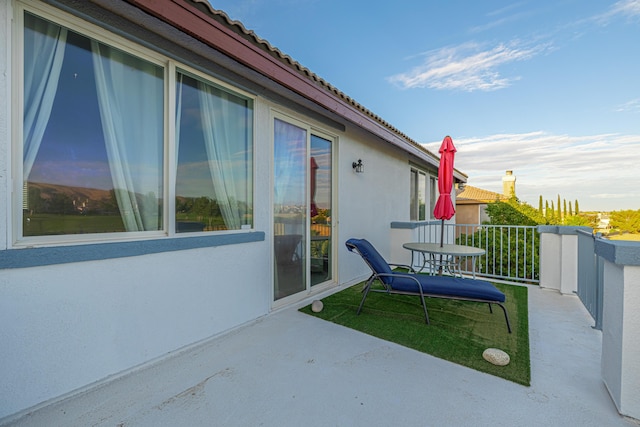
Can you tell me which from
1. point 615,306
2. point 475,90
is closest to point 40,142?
point 615,306

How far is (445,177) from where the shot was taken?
513 cm

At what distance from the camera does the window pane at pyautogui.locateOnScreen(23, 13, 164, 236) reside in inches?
80.5

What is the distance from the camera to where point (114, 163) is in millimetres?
2451

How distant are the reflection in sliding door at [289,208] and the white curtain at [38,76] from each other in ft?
7.66

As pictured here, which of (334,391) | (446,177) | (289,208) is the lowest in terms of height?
(334,391)

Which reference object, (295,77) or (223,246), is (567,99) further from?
(223,246)

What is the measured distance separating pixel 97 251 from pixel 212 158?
4.66 feet

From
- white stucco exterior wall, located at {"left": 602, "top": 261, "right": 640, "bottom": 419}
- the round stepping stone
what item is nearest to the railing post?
white stucco exterior wall, located at {"left": 602, "top": 261, "right": 640, "bottom": 419}

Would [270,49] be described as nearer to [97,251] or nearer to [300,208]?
[300,208]

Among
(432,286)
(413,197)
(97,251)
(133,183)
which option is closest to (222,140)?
(133,183)

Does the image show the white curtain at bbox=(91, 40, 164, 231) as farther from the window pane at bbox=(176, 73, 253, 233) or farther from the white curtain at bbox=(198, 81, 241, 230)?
the white curtain at bbox=(198, 81, 241, 230)

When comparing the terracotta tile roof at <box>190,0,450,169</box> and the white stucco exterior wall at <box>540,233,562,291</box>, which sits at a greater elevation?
the terracotta tile roof at <box>190,0,450,169</box>

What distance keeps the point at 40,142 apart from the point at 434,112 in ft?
39.3

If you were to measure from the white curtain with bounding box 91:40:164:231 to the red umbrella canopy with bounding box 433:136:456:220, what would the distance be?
4255mm
